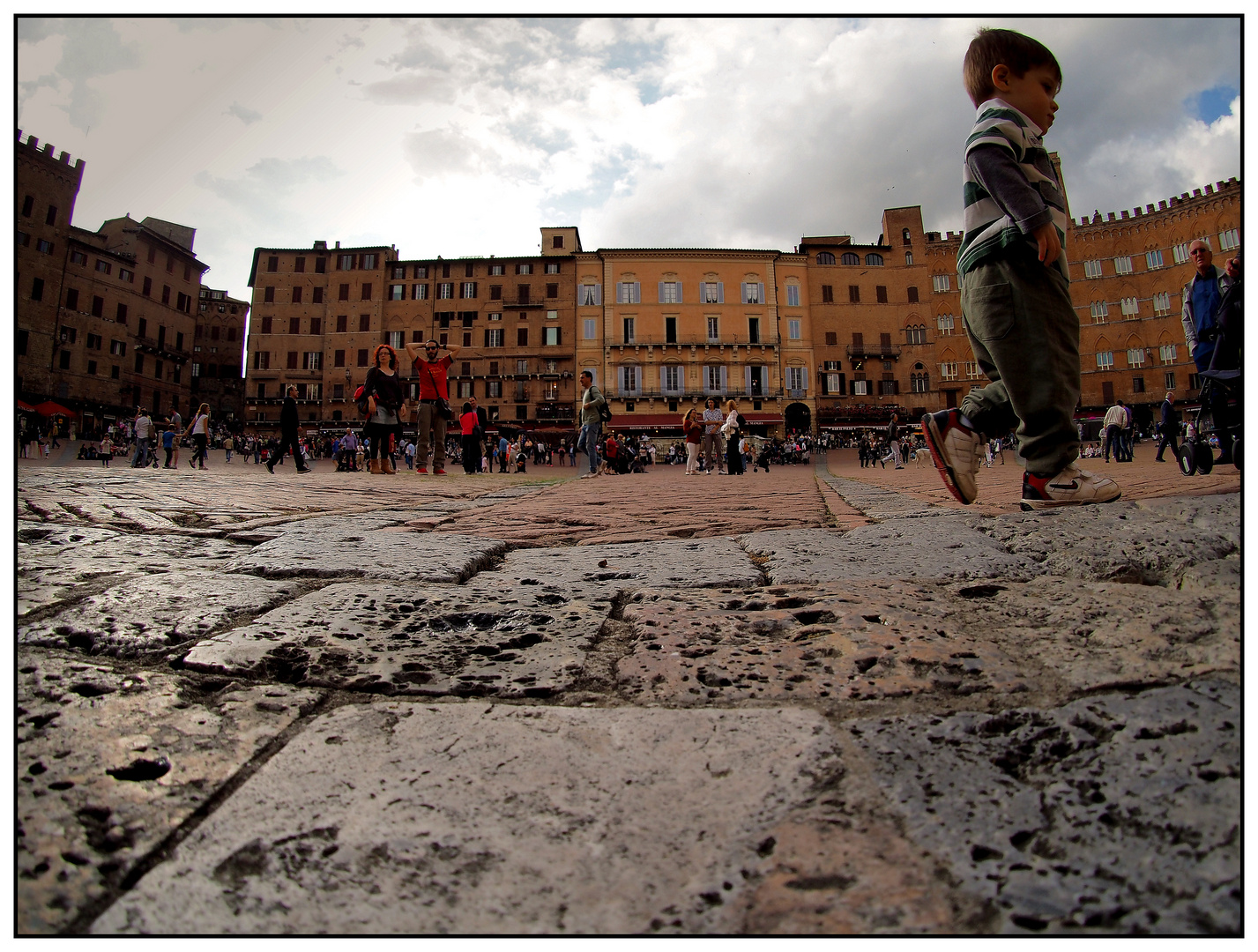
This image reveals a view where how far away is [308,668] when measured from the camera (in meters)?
0.96

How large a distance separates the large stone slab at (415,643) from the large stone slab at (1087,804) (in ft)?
1.64

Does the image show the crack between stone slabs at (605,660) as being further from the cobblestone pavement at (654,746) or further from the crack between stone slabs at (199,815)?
the crack between stone slabs at (199,815)

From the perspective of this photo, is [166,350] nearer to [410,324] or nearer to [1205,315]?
[410,324]

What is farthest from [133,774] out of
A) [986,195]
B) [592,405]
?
[592,405]

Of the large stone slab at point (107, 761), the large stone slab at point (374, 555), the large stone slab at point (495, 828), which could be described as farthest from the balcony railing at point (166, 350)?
the large stone slab at point (495, 828)

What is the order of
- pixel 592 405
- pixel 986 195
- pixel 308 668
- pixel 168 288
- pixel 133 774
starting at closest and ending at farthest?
1. pixel 133 774
2. pixel 308 668
3. pixel 986 195
4. pixel 592 405
5. pixel 168 288

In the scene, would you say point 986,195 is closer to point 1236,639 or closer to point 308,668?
point 1236,639

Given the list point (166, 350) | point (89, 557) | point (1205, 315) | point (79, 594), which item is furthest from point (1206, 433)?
point (166, 350)

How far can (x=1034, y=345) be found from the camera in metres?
1.72

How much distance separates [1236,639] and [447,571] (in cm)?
145

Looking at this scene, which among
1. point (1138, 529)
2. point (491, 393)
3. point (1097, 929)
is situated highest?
point (491, 393)

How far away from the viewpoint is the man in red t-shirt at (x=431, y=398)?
8.20 m

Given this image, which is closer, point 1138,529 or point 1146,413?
point 1138,529

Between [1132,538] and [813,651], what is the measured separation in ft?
2.62
